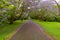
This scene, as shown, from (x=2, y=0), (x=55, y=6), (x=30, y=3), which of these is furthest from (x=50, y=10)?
(x=2, y=0)

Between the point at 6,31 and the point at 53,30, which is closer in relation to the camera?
the point at 6,31

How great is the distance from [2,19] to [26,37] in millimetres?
3613

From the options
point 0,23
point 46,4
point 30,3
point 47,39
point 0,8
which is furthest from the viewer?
point 46,4

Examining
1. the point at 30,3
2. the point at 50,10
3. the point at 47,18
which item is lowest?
the point at 47,18

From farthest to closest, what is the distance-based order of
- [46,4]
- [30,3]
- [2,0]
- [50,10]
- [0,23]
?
[50,10], [46,4], [30,3], [0,23], [2,0]

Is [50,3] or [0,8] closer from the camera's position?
[0,8]

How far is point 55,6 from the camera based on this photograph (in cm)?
2166

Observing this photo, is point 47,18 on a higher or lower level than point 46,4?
lower

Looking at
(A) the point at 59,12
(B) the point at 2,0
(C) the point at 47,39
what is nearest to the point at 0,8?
(B) the point at 2,0

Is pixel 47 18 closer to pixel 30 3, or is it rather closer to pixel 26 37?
pixel 30 3

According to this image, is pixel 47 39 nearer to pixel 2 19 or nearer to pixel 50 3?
pixel 2 19

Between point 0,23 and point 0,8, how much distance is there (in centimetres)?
177

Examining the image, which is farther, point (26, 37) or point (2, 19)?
point (2, 19)

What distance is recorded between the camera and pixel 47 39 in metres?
9.21
